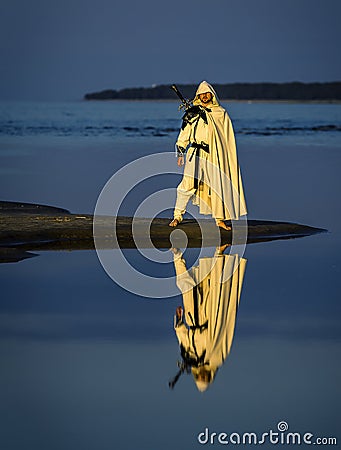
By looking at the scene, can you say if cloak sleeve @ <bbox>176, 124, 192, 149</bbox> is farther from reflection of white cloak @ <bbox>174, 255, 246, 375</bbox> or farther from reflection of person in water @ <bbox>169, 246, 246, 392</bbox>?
reflection of white cloak @ <bbox>174, 255, 246, 375</bbox>

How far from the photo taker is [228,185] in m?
15.8

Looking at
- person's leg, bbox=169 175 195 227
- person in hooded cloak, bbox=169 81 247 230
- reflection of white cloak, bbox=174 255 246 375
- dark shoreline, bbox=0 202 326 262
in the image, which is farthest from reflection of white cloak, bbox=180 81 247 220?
reflection of white cloak, bbox=174 255 246 375

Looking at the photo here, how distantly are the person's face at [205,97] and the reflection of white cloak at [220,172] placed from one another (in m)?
0.04

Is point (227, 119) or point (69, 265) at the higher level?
point (227, 119)

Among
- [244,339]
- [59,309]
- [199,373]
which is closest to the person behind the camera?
[199,373]

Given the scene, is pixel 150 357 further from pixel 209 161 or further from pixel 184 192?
pixel 209 161

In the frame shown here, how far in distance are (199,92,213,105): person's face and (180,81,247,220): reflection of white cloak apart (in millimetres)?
37

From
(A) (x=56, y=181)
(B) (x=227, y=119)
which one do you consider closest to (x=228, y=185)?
(B) (x=227, y=119)

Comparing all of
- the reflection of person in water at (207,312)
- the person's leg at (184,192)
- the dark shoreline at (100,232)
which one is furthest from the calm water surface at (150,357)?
the person's leg at (184,192)

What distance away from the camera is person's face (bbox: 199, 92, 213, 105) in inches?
611

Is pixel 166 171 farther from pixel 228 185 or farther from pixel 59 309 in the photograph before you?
pixel 59 309

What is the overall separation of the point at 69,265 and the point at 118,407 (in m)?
5.30

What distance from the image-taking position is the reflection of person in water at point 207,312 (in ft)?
31.6

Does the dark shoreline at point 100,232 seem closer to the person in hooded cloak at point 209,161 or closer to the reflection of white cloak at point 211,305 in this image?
the person in hooded cloak at point 209,161
